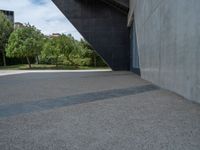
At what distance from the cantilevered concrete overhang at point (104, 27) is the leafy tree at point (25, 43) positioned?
10.1 metres

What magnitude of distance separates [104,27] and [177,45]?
1447 centimetres

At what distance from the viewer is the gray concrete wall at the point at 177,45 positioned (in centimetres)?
471

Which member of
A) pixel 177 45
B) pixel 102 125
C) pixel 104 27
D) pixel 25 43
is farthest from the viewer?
pixel 25 43

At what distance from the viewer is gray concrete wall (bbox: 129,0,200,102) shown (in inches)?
185

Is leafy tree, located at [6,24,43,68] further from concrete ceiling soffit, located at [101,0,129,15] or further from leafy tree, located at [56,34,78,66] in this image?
concrete ceiling soffit, located at [101,0,129,15]

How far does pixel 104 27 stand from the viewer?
65.2 feet

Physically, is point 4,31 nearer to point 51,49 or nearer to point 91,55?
point 51,49

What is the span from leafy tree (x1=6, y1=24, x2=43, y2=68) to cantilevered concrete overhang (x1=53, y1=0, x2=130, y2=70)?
1012cm

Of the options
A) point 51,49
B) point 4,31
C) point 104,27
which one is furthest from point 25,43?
point 104,27

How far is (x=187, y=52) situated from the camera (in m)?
5.06

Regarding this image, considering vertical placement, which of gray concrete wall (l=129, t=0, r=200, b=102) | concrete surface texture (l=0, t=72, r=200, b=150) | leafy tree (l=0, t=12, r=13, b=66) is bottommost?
concrete surface texture (l=0, t=72, r=200, b=150)

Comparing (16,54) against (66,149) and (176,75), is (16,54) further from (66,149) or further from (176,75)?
(66,149)

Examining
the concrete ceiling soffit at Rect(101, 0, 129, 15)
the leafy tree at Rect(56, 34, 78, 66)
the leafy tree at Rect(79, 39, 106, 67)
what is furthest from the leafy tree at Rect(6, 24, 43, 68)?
the concrete ceiling soffit at Rect(101, 0, 129, 15)

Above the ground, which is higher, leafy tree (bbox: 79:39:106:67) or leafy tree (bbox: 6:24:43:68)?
leafy tree (bbox: 6:24:43:68)
